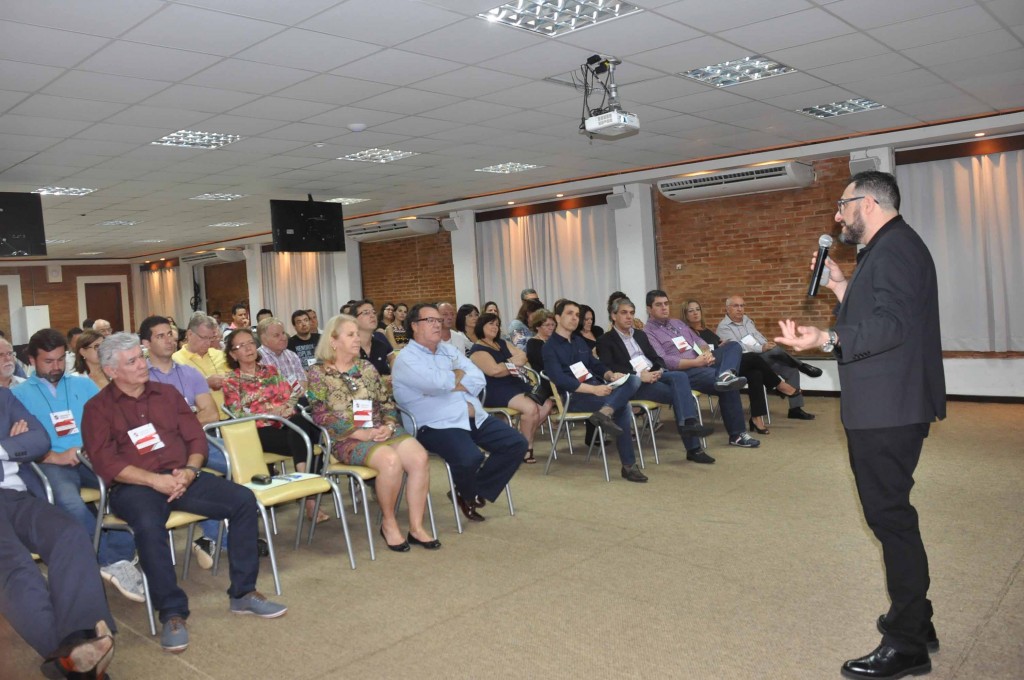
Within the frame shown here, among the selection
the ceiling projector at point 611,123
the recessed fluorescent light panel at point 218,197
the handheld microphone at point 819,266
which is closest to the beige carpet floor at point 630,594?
the handheld microphone at point 819,266

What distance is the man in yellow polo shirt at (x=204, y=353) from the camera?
5211mm

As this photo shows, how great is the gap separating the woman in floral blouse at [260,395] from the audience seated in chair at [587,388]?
6.39 feet

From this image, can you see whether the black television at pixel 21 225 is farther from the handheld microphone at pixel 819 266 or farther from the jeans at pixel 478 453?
the handheld microphone at pixel 819 266

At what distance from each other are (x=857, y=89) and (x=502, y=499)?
14.3ft

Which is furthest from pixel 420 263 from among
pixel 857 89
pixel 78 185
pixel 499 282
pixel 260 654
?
pixel 260 654

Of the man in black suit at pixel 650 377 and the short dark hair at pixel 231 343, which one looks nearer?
the short dark hair at pixel 231 343

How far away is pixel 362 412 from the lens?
4406mm

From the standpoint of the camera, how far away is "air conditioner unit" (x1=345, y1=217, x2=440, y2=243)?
12.9 m

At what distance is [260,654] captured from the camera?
3.12 m

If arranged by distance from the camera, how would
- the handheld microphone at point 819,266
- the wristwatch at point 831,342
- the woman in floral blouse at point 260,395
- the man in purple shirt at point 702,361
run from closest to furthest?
the wristwatch at point 831,342 → the handheld microphone at point 819,266 → the woman in floral blouse at point 260,395 → the man in purple shirt at point 702,361

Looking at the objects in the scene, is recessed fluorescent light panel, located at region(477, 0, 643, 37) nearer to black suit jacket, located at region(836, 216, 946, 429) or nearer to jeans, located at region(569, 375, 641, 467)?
black suit jacket, located at region(836, 216, 946, 429)

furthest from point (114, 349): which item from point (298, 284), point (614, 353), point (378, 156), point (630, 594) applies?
point (298, 284)

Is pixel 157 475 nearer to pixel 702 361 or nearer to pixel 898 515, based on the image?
pixel 898 515

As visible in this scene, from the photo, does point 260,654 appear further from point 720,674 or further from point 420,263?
point 420,263
